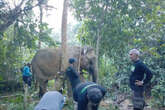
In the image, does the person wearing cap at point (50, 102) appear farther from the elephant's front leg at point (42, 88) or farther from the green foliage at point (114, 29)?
the elephant's front leg at point (42, 88)

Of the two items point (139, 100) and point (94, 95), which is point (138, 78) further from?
point (94, 95)

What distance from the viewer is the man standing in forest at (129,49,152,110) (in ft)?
14.9

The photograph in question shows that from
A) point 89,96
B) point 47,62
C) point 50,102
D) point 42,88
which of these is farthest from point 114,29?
point 50,102

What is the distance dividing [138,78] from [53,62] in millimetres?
5641

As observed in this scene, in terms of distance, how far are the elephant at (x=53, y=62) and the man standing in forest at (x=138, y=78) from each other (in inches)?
158

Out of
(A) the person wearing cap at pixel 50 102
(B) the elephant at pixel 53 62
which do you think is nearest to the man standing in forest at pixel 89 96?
(A) the person wearing cap at pixel 50 102

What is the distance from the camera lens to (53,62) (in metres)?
9.69

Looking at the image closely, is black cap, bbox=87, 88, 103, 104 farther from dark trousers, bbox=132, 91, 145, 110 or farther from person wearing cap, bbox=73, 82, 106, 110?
dark trousers, bbox=132, 91, 145, 110

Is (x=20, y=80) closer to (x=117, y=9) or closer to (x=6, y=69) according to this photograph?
(x=6, y=69)

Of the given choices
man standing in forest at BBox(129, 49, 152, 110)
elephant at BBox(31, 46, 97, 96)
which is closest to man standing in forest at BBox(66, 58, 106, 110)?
man standing in forest at BBox(129, 49, 152, 110)

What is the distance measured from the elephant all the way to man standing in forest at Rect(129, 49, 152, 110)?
13.1ft

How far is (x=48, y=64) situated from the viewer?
9836 millimetres

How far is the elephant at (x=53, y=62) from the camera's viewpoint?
882 cm

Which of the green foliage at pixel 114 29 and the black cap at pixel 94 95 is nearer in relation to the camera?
the black cap at pixel 94 95
